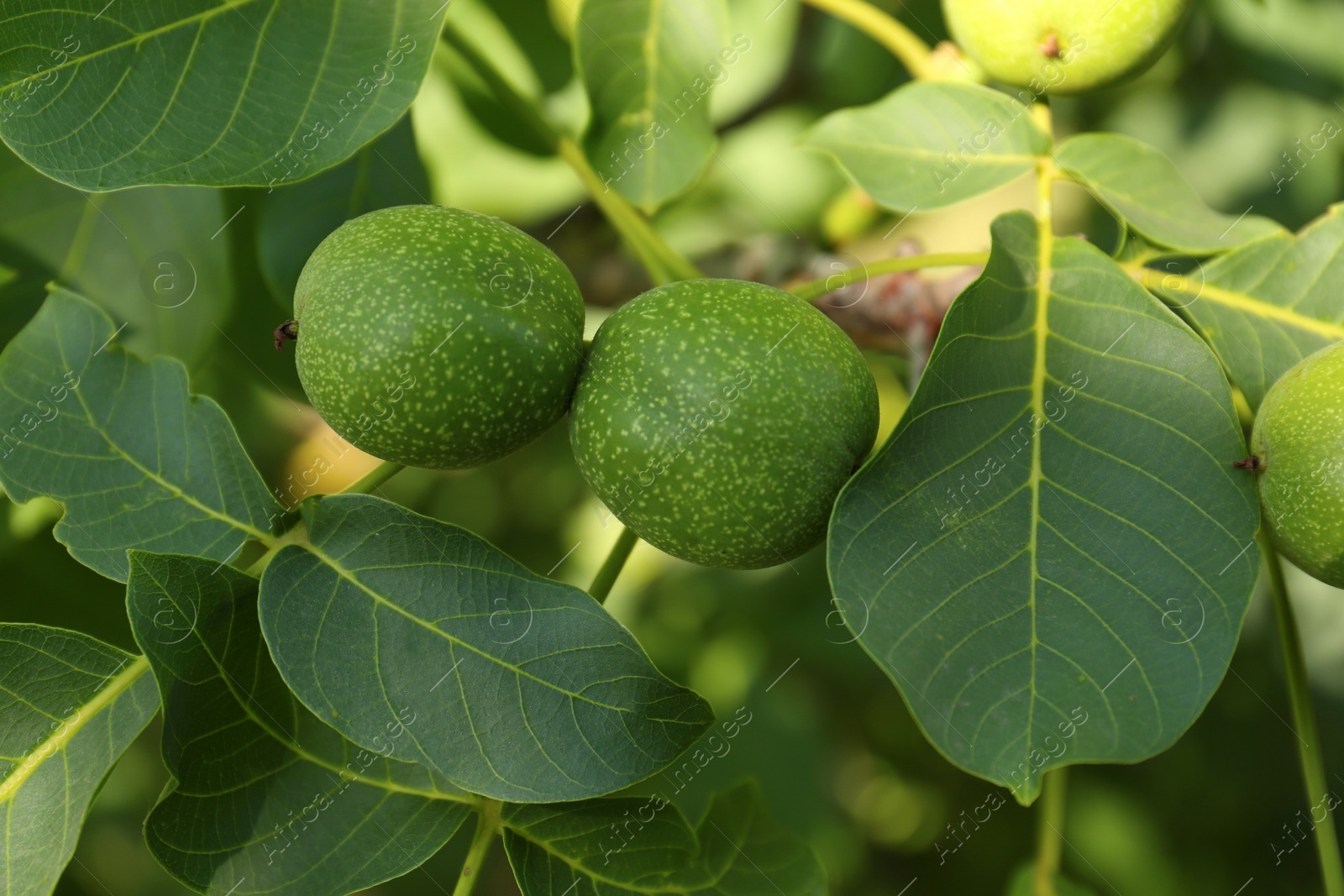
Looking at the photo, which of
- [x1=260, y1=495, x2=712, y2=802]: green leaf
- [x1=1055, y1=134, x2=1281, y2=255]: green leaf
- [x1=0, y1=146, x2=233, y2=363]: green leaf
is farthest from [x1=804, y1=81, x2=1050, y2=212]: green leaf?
[x1=0, y1=146, x2=233, y2=363]: green leaf

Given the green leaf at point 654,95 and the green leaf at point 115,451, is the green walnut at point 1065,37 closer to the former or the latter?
the green leaf at point 654,95

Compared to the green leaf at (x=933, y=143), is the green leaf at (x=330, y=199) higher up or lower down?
higher up

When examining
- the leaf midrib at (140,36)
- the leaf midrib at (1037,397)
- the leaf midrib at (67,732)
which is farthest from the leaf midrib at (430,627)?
the leaf midrib at (140,36)

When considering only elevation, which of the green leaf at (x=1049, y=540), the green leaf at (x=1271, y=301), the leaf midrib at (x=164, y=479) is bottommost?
the green leaf at (x=1271, y=301)

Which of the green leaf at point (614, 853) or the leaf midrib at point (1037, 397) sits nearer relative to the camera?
the leaf midrib at point (1037, 397)

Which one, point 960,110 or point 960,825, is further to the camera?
point 960,825

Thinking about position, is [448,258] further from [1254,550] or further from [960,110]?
[1254,550]

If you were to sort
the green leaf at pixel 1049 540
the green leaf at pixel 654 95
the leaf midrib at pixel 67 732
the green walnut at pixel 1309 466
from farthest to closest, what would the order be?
the green leaf at pixel 654 95 → the leaf midrib at pixel 67 732 → the green walnut at pixel 1309 466 → the green leaf at pixel 1049 540

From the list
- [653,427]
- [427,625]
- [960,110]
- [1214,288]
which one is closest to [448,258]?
[653,427]
